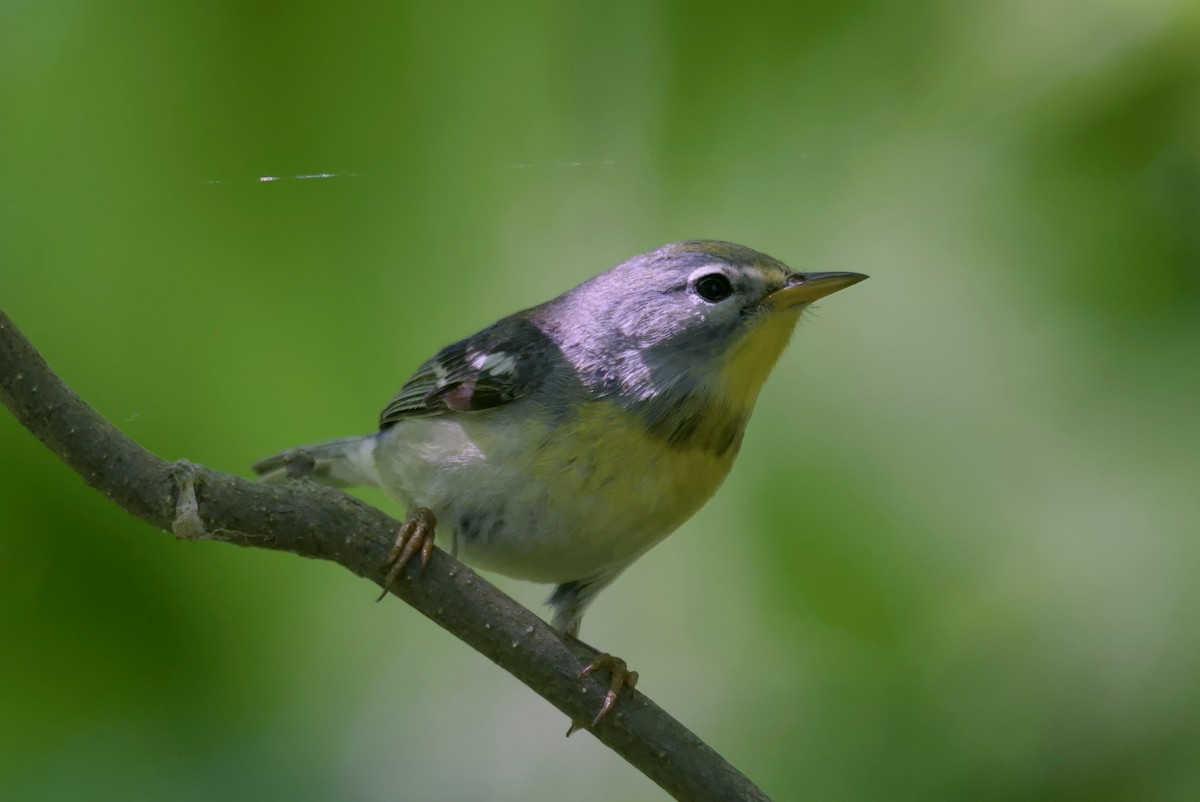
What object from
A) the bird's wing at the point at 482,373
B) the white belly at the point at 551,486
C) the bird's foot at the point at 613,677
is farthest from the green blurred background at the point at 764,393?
the bird's foot at the point at 613,677

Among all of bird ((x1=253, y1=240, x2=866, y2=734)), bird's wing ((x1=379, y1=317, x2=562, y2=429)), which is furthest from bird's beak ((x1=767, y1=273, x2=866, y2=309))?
bird's wing ((x1=379, y1=317, x2=562, y2=429))

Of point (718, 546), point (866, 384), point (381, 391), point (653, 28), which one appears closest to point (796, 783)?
point (718, 546)

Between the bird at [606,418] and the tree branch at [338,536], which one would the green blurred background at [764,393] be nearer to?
the bird at [606,418]

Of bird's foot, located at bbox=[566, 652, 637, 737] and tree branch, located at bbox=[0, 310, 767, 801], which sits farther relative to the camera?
bird's foot, located at bbox=[566, 652, 637, 737]

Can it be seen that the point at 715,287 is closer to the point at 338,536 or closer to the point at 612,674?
the point at 612,674

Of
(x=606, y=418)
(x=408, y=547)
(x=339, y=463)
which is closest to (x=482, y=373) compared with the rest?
(x=606, y=418)

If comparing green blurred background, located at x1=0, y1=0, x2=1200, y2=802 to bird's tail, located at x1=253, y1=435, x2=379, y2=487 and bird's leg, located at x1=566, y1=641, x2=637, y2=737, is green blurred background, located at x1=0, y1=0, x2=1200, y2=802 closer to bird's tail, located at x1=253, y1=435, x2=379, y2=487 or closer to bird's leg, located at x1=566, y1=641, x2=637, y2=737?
bird's tail, located at x1=253, y1=435, x2=379, y2=487
